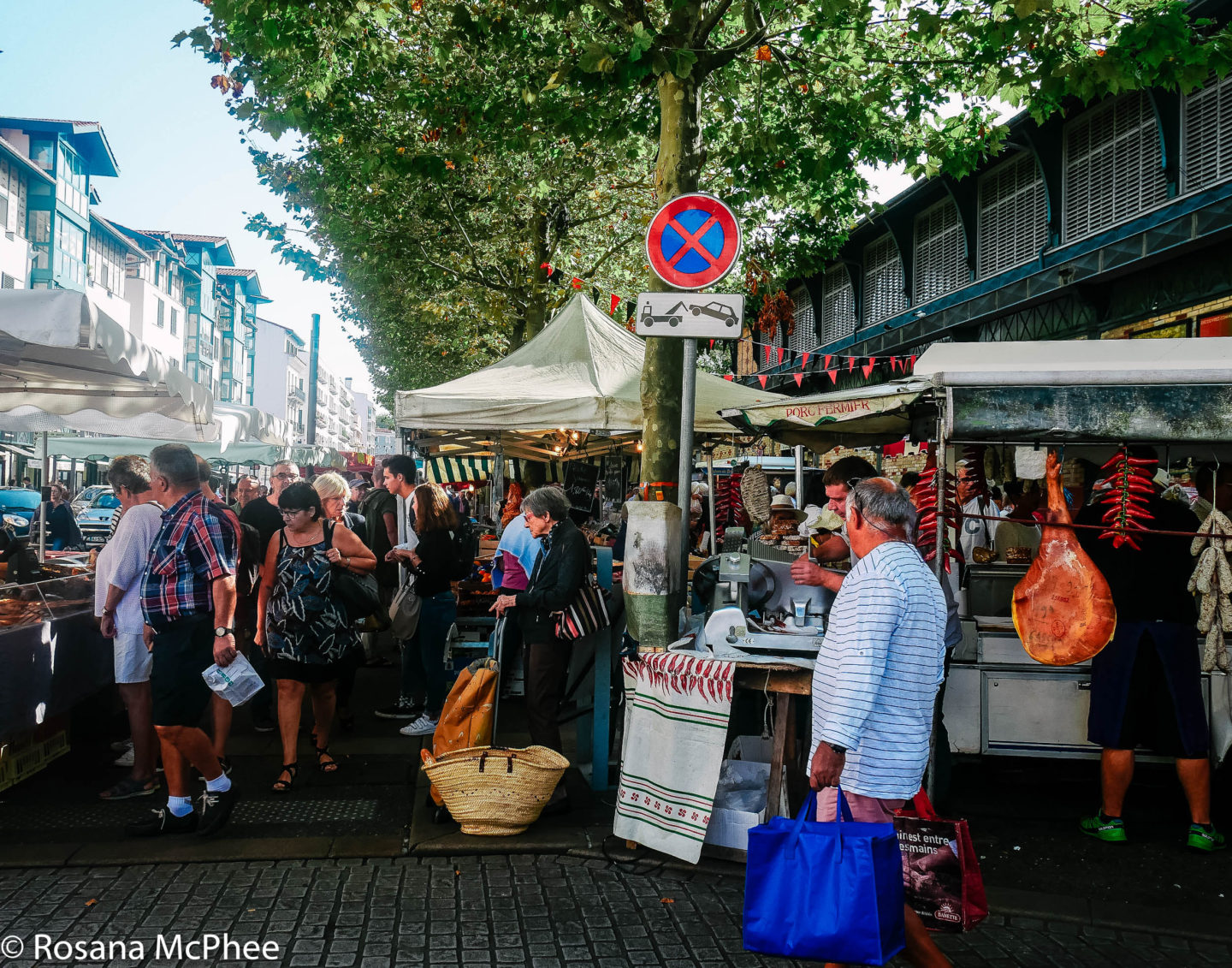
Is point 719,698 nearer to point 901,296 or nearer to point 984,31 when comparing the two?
point 984,31

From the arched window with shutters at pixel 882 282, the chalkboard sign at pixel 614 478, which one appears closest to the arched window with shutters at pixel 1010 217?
the arched window with shutters at pixel 882 282

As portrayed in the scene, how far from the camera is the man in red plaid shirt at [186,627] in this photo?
4812 mm

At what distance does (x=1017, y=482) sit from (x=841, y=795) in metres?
7.17

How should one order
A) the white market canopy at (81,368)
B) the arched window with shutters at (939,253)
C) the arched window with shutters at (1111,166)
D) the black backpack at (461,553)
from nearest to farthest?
the white market canopy at (81,368)
the black backpack at (461,553)
the arched window with shutters at (1111,166)
the arched window with shutters at (939,253)

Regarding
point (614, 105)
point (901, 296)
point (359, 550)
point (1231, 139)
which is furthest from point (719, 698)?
point (901, 296)

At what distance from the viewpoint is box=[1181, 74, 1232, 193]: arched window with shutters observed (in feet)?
39.1

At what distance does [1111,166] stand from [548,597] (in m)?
13.0

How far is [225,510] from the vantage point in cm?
516

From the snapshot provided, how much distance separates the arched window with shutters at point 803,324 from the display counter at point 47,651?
24.1 meters

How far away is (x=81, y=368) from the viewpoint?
7.38 meters

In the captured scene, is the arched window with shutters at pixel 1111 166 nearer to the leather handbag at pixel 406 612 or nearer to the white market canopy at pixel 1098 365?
the white market canopy at pixel 1098 365

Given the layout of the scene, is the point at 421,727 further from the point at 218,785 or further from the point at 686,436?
the point at 686,436

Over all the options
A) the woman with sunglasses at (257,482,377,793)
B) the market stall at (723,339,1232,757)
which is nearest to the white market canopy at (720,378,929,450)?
the market stall at (723,339,1232,757)

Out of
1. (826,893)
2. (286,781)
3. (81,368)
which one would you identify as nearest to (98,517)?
(81,368)
